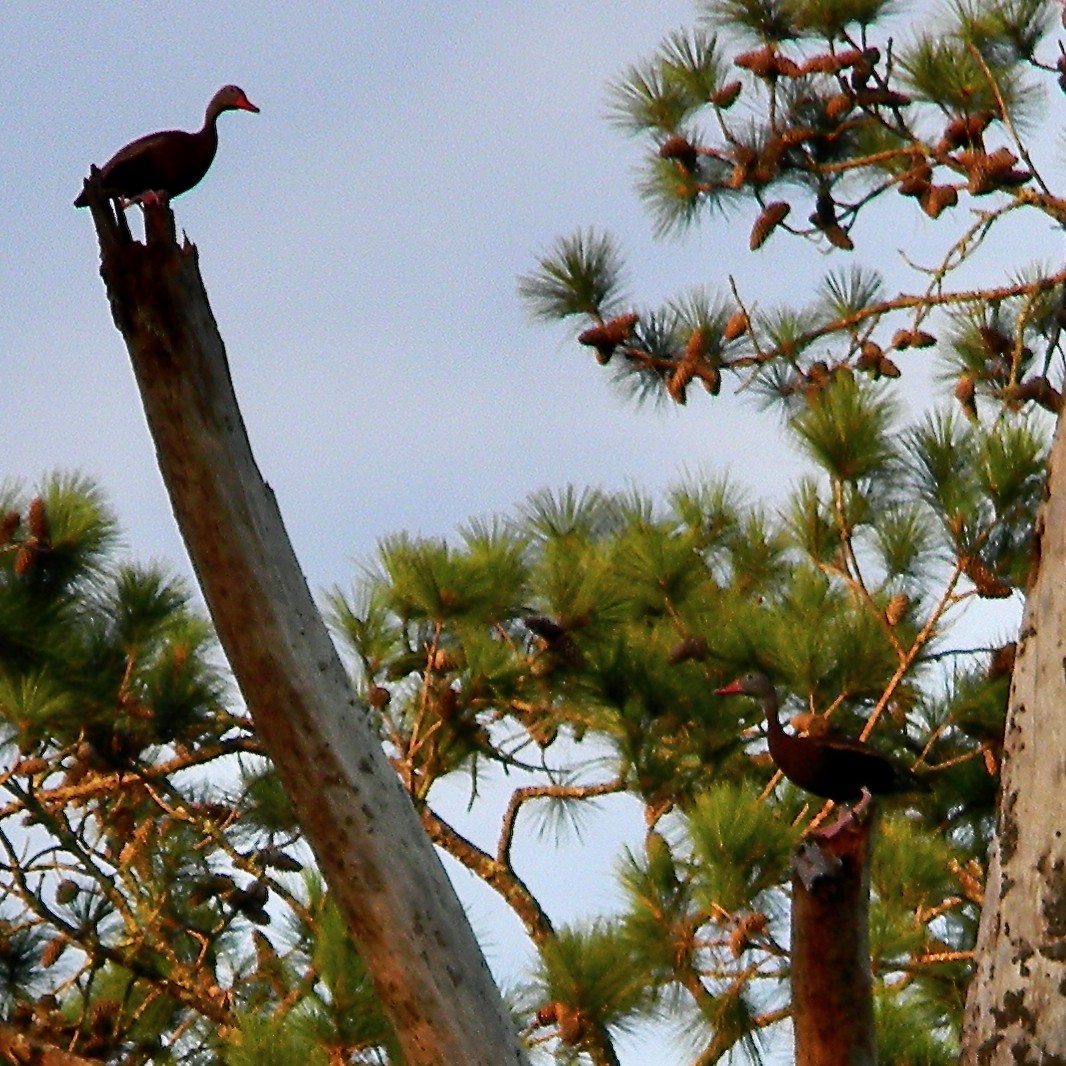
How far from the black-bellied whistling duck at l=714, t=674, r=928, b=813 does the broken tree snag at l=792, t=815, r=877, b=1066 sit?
42.9 inches

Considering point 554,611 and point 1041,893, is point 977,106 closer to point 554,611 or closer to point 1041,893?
point 554,611

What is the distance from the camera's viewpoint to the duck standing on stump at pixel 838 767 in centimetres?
314

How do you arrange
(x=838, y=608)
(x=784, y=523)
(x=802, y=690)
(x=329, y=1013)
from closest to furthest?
1. (x=329, y=1013)
2. (x=802, y=690)
3. (x=838, y=608)
4. (x=784, y=523)

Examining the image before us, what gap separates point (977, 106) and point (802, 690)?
1585 mm

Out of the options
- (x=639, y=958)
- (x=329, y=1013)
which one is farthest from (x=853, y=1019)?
(x=639, y=958)

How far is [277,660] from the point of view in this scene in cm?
202

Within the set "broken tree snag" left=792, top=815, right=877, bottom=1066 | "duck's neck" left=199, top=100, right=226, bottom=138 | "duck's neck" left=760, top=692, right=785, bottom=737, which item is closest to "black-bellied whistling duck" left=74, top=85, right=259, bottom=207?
"duck's neck" left=199, top=100, right=226, bottom=138

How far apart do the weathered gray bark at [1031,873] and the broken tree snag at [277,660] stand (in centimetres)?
54

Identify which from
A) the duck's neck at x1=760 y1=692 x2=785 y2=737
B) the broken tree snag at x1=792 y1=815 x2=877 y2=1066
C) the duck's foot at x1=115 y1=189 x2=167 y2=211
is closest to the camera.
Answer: the broken tree snag at x1=792 y1=815 x2=877 y2=1066

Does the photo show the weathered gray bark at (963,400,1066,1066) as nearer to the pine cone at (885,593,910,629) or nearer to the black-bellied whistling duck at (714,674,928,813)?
the black-bellied whistling duck at (714,674,928,813)

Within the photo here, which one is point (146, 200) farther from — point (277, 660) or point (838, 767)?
point (838, 767)

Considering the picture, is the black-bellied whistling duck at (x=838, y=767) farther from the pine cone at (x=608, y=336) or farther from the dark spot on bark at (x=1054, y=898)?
the pine cone at (x=608, y=336)

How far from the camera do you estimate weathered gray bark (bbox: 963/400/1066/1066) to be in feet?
6.47

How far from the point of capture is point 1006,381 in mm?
4449
